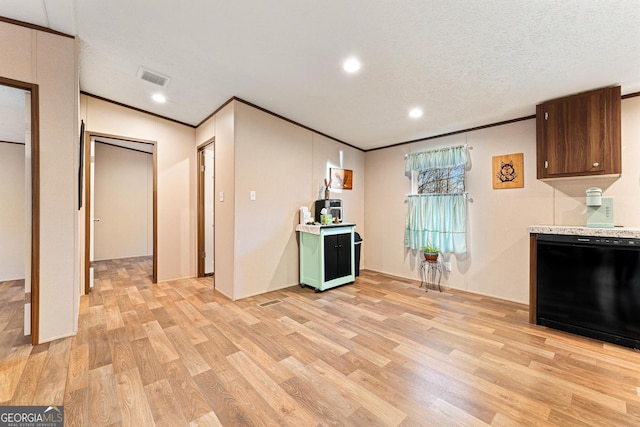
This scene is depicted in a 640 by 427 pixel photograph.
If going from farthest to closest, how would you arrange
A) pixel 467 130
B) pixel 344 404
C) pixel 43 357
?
1. pixel 467 130
2. pixel 43 357
3. pixel 344 404

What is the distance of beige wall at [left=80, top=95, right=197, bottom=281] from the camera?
12.6 feet

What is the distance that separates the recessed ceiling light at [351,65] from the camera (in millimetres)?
2412

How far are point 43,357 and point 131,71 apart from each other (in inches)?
111

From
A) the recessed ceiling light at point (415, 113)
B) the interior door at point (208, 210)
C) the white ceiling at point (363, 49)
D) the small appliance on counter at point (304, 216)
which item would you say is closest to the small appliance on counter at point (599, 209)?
the white ceiling at point (363, 49)

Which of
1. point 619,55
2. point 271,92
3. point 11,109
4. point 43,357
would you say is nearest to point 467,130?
point 619,55

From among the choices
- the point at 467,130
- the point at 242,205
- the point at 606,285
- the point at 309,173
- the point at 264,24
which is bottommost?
the point at 606,285

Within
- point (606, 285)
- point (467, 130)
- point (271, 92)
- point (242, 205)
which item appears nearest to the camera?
point (606, 285)

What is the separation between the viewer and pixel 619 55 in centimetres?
209

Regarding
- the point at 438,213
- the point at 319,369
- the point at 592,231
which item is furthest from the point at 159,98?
the point at 592,231

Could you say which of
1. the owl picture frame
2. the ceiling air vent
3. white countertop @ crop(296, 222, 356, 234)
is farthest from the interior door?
the owl picture frame

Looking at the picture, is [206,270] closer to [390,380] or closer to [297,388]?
[297,388]

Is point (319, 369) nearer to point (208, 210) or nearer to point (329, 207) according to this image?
point (329, 207)

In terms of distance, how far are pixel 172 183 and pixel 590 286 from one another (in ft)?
17.4

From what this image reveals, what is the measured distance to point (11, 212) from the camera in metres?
4.16
